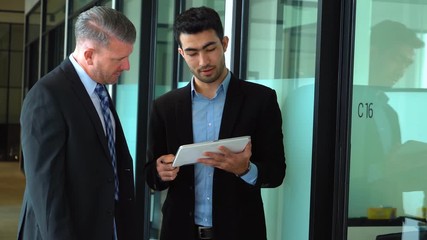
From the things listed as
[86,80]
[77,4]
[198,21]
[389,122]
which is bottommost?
[389,122]

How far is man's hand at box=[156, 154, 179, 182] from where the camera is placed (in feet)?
7.94

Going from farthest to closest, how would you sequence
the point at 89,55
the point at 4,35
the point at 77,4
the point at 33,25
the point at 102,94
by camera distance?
the point at 4,35 < the point at 33,25 < the point at 77,4 < the point at 102,94 < the point at 89,55

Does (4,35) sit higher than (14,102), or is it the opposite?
(4,35)

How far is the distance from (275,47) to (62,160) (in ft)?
5.36

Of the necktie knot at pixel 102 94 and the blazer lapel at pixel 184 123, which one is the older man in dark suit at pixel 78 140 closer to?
the necktie knot at pixel 102 94

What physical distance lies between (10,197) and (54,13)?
3301mm

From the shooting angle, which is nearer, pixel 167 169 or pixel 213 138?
pixel 167 169

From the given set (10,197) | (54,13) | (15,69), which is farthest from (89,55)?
(15,69)

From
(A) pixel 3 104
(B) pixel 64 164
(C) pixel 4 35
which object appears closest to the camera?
(B) pixel 64 164

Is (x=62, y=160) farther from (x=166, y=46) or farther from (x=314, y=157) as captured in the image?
(x=166, y=46)

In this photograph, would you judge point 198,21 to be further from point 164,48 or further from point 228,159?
point 164,48

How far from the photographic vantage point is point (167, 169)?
2430 millimetres

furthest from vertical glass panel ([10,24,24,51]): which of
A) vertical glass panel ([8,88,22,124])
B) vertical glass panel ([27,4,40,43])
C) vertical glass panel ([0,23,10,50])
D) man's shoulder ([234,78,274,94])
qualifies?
man's shoulder ([234,78,274,94])

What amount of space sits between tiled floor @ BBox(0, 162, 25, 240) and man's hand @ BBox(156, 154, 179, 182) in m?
5.25
